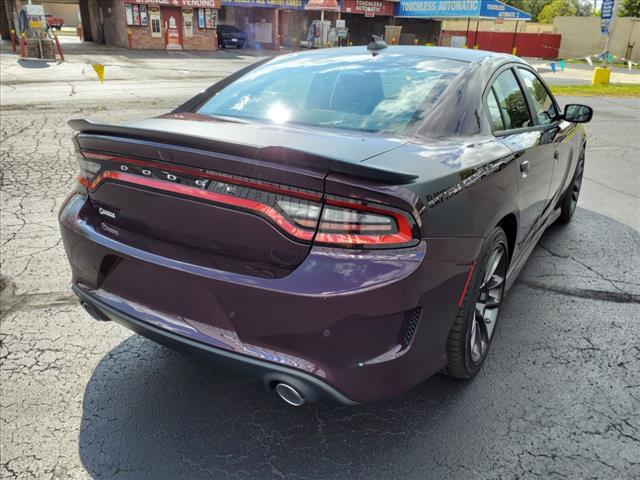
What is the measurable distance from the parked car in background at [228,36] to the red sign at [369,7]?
8390mm

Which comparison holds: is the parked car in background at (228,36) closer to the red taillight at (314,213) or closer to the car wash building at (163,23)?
the car wash building at (163,23)

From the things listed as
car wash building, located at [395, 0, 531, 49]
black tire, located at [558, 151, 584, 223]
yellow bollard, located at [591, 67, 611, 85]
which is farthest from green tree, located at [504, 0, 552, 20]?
black tire, located at [558, 151, 584, 223]

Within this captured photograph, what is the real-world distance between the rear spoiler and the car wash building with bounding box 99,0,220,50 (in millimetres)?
34384

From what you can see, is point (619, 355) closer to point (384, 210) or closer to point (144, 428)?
point (384, 210)

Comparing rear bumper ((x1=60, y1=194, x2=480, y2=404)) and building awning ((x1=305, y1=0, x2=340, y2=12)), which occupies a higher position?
building awning ((x1=305, y1=0, x2=340, y2=12))

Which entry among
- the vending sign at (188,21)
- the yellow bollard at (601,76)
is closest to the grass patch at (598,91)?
the yellow bollard at (601,76)

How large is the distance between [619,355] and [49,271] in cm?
385

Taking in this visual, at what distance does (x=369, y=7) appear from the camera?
138ft

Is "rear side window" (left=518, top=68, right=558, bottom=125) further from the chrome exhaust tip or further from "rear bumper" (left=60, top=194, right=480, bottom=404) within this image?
the chrome exhaust tip

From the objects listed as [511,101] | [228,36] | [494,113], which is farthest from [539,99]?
[228,36]

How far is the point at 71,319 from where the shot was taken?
332 centimetres

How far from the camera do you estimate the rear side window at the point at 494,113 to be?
300cm

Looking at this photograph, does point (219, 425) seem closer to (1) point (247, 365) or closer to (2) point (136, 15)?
(1) point (247, 365)

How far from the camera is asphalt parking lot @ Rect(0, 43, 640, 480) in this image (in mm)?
2246
